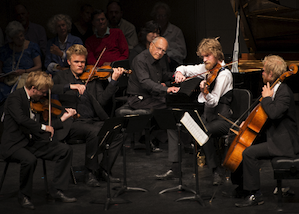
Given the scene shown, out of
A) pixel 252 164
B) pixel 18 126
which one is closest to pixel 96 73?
pixel 18 126

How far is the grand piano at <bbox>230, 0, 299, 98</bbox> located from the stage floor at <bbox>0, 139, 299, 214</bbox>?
53.7 inches

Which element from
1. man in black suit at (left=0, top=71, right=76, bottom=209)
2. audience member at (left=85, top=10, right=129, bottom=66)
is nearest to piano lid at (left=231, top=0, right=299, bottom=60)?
audience member at (left=85, top=10, right=129, bottom=66)

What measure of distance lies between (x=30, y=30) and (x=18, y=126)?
310cm

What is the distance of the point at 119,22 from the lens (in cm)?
648

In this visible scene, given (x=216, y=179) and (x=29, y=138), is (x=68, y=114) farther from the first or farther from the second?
(x=216, y=179)

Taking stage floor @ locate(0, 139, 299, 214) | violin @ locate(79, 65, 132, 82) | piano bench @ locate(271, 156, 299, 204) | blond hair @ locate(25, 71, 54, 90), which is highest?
violin @ locate(79, 65, 132, 82)

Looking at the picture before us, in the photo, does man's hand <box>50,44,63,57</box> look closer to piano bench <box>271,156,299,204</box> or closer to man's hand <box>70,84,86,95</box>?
man's hand <box>70,84,86,95</box>

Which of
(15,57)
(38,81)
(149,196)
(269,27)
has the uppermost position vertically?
(269,27)

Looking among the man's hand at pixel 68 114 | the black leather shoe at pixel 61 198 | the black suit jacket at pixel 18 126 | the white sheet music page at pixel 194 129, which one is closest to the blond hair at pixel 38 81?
the black suit jacket at pixel 18 126

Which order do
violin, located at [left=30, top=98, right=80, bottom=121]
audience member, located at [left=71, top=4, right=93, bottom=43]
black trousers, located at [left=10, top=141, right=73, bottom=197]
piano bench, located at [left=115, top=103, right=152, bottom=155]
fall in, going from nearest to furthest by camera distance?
black trousers, located at [left=10, top=141, right=73, bottom=197]
violin, located at [left=30, top=98, right=80, bottom=121]
piano bench, located at [left=115, top=103, right=152, bottom=155]
audience member, located at [left=71, top=4, right=93, bottom=43]

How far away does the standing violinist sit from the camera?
12.9 ft

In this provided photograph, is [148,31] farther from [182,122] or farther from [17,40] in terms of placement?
[182,122]

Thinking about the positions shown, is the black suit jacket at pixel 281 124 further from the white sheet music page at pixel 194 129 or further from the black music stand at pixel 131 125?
the black music stand at pixel 131 125

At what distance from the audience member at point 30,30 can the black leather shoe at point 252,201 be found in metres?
4.09
